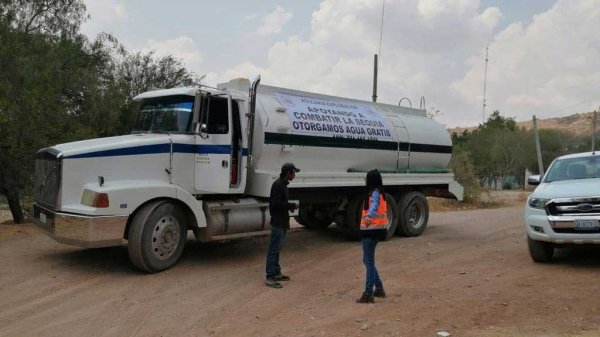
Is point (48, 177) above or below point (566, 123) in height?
below

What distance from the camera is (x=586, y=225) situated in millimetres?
8016

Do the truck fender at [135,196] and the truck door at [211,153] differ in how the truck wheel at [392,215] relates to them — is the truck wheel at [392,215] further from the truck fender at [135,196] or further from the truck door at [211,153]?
the truck fender at [135,196]

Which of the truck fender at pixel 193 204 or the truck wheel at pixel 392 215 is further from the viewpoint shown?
the truck wheel at pixel 392 215

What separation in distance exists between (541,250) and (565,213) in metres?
0.82

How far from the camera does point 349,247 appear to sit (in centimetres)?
1084

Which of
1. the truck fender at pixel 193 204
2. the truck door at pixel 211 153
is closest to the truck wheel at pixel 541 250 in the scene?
the truck door at pixel 211 153

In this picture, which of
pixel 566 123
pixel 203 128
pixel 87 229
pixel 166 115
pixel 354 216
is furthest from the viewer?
pixel 566 123

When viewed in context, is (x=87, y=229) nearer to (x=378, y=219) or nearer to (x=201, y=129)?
(x=201, y=129)

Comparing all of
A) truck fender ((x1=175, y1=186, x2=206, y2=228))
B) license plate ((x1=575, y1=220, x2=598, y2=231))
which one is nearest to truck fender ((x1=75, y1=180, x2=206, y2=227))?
truck fender ((x1=175, y1=186, x2=206, y2=228))

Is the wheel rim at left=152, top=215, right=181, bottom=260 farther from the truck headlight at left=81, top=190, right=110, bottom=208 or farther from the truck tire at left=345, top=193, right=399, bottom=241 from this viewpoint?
the truck tire at left=345, top=193, right=399, bottom=241

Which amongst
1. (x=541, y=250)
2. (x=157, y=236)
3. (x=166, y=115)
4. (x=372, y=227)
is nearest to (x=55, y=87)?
(x=166, y=115)

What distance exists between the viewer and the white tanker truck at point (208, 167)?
7.83m

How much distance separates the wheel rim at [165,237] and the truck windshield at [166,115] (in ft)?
4.76

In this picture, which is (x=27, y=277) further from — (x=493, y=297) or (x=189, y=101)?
(x=493, y=297)
